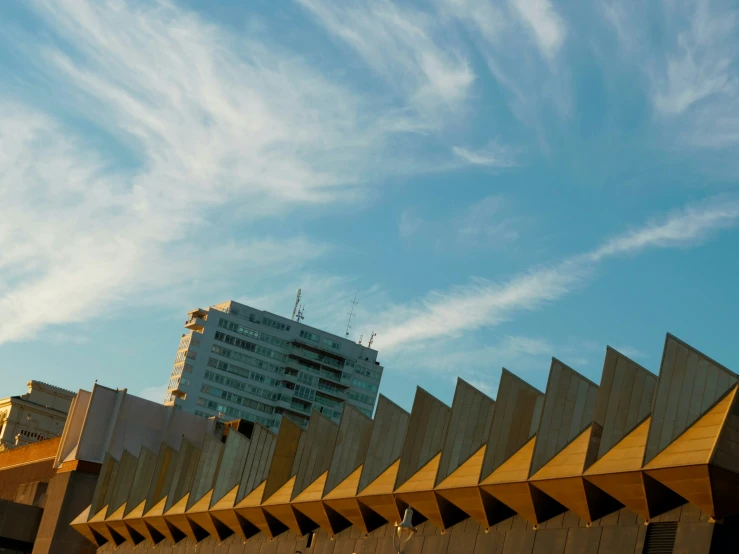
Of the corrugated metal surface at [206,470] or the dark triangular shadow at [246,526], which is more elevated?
the corrugated metal surface at [206,470]

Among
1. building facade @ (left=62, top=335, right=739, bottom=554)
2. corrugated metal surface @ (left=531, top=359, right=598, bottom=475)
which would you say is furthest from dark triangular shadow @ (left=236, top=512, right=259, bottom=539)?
corrugated metal surface @ (left=531, top=359, right=598, bottom=475)

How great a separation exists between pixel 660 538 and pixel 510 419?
8.50 meters

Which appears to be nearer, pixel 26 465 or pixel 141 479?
pixel 141 479

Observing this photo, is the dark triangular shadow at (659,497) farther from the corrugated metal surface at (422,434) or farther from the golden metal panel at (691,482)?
the corrugated metal surface at (422,434)

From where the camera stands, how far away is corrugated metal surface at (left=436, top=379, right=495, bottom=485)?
126 ft

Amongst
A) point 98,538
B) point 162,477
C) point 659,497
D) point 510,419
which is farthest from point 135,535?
point 659,497

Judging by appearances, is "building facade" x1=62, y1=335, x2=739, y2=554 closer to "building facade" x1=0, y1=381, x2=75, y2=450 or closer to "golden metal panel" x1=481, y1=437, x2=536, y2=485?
"golden metal panel" x1=481, y1=437, x2=536, y2=485

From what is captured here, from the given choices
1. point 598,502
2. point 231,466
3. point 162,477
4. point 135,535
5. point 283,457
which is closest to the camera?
point 598,502

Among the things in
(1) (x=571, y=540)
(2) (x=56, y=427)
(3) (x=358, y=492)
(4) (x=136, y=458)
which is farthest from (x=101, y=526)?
(2) (x=56, y=427)

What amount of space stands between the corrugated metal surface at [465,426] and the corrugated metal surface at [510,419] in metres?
1.00

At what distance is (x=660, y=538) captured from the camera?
1158 inches

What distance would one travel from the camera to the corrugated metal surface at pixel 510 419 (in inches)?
1423

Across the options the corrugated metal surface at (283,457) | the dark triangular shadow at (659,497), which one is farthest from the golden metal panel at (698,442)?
the corrugated metal surface at (283,457)

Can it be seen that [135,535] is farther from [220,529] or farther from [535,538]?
[535,538]
